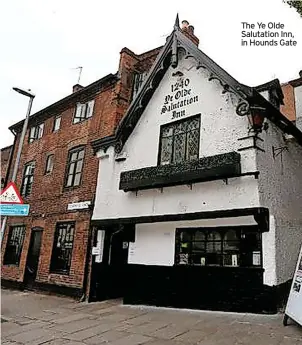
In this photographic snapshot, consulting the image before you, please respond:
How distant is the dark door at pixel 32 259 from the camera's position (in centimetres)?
1368

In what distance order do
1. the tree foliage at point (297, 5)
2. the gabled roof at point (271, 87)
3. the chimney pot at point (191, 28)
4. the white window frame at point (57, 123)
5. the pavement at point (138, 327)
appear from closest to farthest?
the pavement at point (138, 327)
the tree foliage at point (297, 5)
the gabled roof at point (271, 87)
the chimney pot at point (191, 28)
the white window frame at point (57, 123)

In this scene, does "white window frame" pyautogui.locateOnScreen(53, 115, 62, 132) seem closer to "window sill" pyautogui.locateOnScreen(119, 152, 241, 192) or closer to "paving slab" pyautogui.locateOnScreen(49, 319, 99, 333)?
"window sill" pyautogui.locateOnScreen(119, 152, 241, 192)

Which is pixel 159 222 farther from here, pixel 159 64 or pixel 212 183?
pixel 159 64

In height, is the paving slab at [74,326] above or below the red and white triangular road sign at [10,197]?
below

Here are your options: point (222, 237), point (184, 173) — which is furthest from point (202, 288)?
point (184, 173)

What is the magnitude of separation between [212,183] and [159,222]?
83.3 inches

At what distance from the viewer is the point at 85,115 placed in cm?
1420

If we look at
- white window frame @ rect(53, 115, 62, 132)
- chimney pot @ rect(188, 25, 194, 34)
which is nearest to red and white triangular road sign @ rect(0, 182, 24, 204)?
white window frame @ rect(53, 115, 62, 132)

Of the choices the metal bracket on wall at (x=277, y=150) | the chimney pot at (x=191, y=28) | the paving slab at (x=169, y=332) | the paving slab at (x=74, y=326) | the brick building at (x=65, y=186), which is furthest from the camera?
the chimney pot at (x=191, y=28)

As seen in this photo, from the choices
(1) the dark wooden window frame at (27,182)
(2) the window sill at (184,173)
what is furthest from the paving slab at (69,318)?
(1) the dark wooden window frame at (27,182)

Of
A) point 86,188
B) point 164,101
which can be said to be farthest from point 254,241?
point 86,188

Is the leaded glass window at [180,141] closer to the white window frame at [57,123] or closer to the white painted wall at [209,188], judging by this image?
the white painted wall at [209,188]

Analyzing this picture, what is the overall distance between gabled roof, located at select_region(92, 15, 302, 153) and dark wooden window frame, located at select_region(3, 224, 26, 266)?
6350mm

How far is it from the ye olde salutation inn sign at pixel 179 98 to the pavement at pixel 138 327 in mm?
5404
